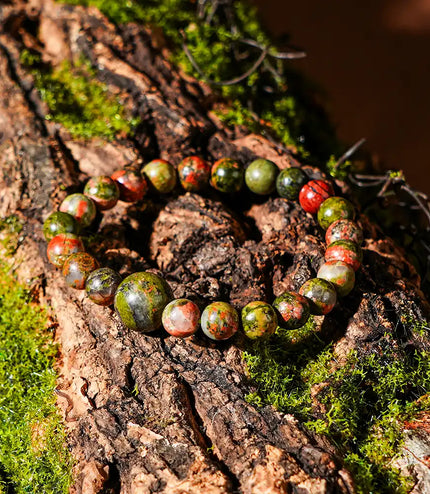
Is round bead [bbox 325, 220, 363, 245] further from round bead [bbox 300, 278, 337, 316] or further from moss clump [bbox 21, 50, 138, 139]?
moss clump [bbox 21, 50, 138, 139]

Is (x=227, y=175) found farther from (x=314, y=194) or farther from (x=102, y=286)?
(x=102, y=286)

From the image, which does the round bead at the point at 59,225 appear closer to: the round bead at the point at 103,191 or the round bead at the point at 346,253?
the round bead at the point at 103,191

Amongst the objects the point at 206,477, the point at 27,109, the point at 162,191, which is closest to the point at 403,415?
the point at 206,477

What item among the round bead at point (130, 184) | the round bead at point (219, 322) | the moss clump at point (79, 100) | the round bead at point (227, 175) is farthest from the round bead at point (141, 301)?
the moss clump at point (79, 100)

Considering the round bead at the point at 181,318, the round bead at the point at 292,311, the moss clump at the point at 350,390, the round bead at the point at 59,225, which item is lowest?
the moss clump at the point at 350,390

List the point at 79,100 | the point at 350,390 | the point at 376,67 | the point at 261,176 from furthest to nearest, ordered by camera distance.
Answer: the point at 376,67 → the point at 79,100 → the point at 261,176 → the point at 350,390

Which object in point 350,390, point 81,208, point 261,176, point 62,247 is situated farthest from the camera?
point 261,176

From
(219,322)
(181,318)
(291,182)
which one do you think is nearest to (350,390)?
(219,322)
